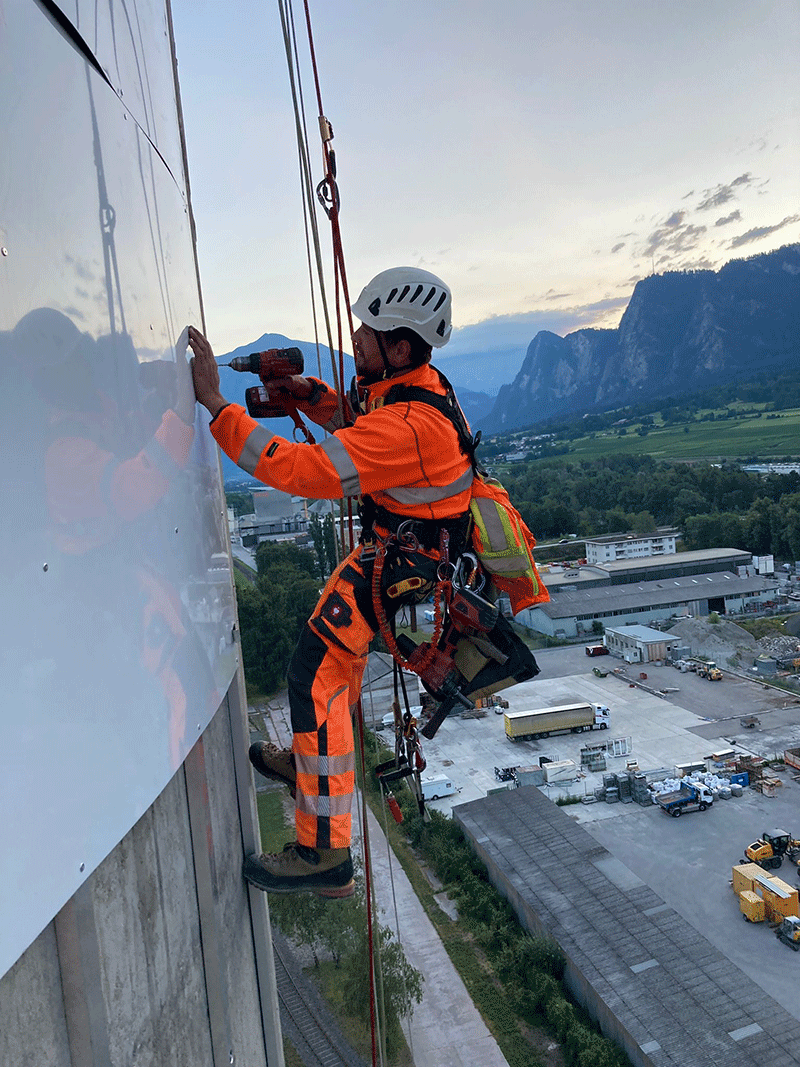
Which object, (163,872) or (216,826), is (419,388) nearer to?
(216,826)

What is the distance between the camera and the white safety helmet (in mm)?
3631

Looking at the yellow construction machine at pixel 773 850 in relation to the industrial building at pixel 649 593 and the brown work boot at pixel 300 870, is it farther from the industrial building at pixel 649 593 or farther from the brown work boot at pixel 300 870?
the industrial building at pixel 649 593

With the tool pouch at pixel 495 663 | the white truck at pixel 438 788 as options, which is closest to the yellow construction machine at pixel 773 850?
the white truck at pixel 438 788

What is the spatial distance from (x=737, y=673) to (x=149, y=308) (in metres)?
35.1

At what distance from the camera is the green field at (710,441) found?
10586 centimetres

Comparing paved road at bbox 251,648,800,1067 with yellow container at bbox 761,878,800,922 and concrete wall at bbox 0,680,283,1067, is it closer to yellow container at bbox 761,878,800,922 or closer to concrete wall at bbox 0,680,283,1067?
yellow container at bbox 761,878,800,922

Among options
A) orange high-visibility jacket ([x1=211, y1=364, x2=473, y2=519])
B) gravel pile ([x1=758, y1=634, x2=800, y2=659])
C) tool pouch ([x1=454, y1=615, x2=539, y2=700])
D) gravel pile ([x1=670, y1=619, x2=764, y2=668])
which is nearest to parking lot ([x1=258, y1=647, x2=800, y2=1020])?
gravel pile ([x1=670, y1=619, x2=764, y2=668])

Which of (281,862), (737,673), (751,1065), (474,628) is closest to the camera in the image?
(281,862)

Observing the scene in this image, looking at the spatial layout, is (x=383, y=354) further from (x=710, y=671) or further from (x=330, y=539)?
(x=710, y=671)

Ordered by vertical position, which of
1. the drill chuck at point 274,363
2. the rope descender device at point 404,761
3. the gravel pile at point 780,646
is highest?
the drill chuck at point 274,363

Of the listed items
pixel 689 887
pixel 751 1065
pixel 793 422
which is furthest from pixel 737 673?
pixel 793 422

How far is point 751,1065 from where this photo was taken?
1238 cm

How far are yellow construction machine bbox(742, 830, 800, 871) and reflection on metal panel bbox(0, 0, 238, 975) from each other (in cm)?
2018

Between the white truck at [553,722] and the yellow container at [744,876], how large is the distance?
10.0 m
